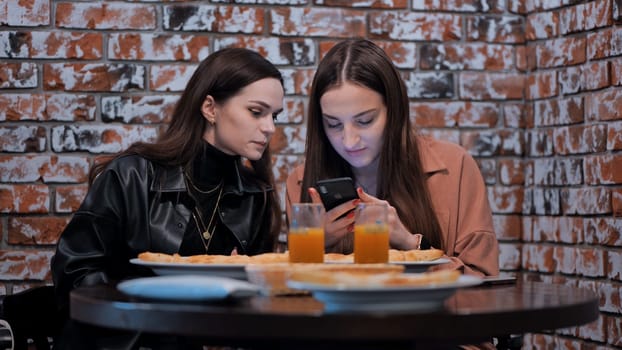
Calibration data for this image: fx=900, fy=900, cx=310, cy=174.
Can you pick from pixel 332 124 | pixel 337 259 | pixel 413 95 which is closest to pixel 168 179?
pixel 332 124

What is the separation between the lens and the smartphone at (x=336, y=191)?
211cm

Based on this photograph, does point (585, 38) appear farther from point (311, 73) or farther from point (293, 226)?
point (293, 226)

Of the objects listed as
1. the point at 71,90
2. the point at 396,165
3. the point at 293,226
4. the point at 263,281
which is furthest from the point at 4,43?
the point at 263,281

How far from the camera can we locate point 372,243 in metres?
1.71

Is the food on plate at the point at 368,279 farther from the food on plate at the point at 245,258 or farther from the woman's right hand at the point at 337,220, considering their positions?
the woman's right hand at the point at 337,220

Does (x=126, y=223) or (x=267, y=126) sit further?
(x=267, y=126)

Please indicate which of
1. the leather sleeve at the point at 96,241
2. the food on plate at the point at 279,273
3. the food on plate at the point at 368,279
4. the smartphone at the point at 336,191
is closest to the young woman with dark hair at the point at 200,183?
the leather sleeve at the point at 96,241

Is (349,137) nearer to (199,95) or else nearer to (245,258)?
(199,95)

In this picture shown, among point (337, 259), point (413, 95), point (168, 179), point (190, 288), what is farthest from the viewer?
point (413, 95)

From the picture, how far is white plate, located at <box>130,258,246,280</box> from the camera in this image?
1598 mm

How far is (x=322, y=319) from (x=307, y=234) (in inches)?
20.2

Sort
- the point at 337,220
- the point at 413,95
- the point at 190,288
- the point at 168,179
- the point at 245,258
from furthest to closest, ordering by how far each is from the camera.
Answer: the point at 413,95, the point at 168,179, the point at 337,220, the point at 245,258, the point at 190,288

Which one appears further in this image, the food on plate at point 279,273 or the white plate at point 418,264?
the white plate at point 418,264

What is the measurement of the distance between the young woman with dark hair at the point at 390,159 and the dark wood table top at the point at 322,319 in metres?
0.95
